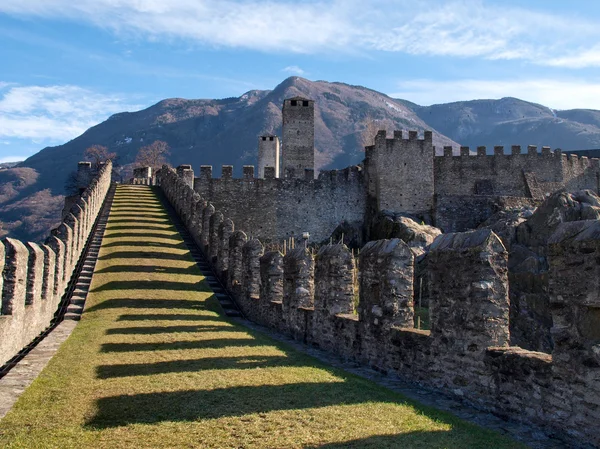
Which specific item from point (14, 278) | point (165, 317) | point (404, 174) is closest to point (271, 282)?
point (165, 317)

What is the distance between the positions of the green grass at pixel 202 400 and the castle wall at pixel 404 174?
29.8 meters

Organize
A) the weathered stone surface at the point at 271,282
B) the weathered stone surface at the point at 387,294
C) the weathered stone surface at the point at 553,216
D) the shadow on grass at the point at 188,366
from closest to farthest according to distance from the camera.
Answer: the shadow on grass at the point at 188,366
the weathered stone surface at the point at 387,294
the weathered stone surface at the point at 271,282
the weathered stone surface at the point at 553,216

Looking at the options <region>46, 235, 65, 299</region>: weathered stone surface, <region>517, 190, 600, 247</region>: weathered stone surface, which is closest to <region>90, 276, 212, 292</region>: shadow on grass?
<region>46, 235, 65, 299</region>: weathered stone surface

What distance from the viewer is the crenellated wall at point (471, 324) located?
261 inches

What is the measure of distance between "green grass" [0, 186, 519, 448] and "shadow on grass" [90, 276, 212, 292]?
3548 millimetres

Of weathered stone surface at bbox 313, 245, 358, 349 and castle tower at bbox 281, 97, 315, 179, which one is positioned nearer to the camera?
weathered stone surface at bbox 313, 245, 358, 349

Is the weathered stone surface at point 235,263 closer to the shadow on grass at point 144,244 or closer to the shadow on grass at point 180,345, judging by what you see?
the shadow on grass at point 144,244

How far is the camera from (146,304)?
16781 mm

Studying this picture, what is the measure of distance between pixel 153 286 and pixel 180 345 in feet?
23.1

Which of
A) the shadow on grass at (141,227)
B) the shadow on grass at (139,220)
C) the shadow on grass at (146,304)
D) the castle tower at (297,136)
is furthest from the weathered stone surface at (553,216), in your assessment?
the castle tower at (297,136)

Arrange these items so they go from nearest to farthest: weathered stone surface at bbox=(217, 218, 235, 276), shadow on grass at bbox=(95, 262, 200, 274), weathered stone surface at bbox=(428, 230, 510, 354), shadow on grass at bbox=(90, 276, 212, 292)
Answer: weathered stone surface at bbox=(428, 230, 510, 354) < shadow on grass at bbox=(90, 276, 212, 292) < shadow on grass at bbox=(95, 262, 200, 274) < weathered stone surface at bbox=(217, 218, 235, 276)

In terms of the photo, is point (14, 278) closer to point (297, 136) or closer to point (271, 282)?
point (271, 282)

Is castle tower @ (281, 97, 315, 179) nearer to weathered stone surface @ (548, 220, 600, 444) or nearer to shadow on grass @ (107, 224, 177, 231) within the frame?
shadow on grass @ (107, 224, 177, 231)

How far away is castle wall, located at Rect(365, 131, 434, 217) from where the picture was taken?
43.3 metres
